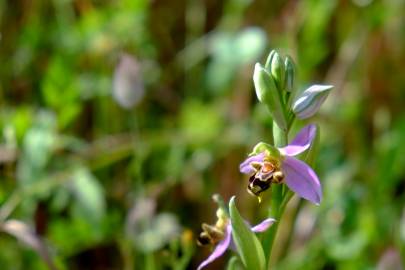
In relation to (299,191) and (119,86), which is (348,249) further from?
(299,191)

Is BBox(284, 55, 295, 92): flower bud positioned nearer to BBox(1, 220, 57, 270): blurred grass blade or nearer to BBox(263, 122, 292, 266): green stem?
BBox(263, 122, 292, 266): green stem

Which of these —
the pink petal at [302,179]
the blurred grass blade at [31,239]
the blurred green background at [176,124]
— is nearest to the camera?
the pink petal at [302,179]

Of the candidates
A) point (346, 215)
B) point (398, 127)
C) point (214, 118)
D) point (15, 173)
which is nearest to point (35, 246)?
point (15, 173)

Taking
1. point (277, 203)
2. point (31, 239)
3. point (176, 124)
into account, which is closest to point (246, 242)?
point (277, 203)

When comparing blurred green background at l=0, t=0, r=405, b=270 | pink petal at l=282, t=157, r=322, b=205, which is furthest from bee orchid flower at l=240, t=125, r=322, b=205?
blurred green background at l=0, t=0, r=405, b=270

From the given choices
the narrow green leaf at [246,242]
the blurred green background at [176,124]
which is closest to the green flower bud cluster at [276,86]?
the narrow green leaf at [246,242]

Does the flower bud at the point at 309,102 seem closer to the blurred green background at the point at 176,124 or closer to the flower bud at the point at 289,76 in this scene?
the flower bud at the point at 289,76
